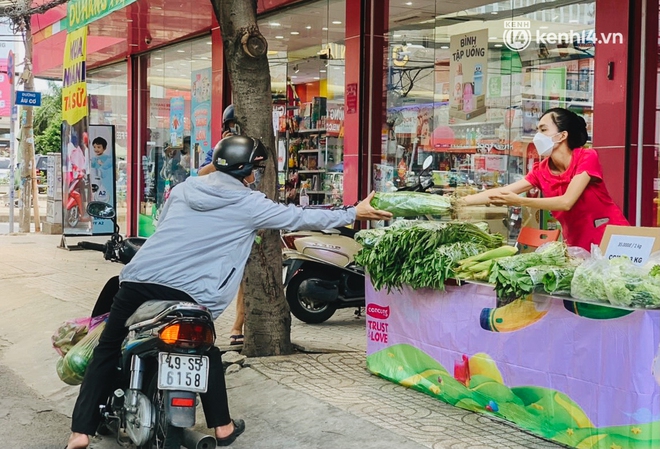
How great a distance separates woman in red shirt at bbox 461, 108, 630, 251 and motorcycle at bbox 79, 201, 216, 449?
2099mm

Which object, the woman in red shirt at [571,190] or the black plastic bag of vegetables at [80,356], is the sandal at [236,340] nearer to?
the black plastic bag of vegetables at [80,356]

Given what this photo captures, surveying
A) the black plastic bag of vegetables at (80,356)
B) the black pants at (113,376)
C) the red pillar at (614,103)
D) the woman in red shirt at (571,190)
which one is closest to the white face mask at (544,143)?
the woman in red shirt at (571,190)

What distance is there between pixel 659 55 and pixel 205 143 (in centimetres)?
936

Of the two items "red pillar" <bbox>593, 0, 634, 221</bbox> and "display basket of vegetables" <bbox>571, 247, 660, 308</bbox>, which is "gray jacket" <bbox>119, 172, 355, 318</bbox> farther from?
"red pillar" <bbox>593, 0, 634, 221</bbox>

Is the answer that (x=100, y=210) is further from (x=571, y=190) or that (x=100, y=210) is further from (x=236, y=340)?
(x=571, y=190)

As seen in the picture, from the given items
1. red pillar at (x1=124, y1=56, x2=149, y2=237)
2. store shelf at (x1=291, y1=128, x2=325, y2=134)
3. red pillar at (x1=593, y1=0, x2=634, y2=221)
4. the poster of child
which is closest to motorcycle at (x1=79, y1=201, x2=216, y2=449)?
red pillar at (x1=593, y1=0, x2=634, y2=221)

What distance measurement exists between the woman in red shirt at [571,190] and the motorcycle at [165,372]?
2.10 meters

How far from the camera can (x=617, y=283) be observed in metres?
4.36

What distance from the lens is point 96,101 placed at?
903 inches

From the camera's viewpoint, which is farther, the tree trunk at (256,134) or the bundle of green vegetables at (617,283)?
the tree trunk at (256,134)

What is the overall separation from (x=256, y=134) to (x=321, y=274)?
8.33ft

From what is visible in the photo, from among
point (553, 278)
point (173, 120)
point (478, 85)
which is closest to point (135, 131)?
point (173, 120)

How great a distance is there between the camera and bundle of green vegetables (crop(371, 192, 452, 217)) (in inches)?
216

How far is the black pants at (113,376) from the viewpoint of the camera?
15.7 feet
